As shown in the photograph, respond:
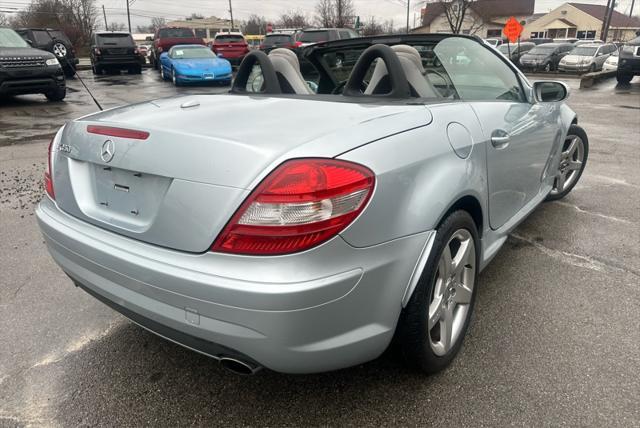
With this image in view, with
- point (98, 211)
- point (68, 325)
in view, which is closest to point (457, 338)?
point (98, 211)

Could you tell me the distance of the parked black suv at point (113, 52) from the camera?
813 inches

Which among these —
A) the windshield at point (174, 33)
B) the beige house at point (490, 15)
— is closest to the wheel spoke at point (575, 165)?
the windshield at point (174, 33)

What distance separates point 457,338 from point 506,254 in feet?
4.62

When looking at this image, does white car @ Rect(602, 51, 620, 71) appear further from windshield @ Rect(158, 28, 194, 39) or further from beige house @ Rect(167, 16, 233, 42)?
beige house @ Rect(167, 16, 233, 42)

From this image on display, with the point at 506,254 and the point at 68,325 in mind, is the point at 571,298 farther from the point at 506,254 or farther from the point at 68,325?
the point at 68,325

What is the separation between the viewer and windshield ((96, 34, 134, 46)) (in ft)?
67.8

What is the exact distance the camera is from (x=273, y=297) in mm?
1504

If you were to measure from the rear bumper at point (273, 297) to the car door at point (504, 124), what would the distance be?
91 centimetres

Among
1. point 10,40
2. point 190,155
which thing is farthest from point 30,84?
point 190,155

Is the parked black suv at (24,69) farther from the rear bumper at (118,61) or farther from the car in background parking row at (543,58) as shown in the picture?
the car in background parking row at (543,58)

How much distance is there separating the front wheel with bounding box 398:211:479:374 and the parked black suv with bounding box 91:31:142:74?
21.9m

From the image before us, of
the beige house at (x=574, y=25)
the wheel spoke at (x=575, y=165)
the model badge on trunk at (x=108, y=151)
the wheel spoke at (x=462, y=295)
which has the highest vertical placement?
the beige house at (x=574, y=25)

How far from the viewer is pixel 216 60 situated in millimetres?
15734

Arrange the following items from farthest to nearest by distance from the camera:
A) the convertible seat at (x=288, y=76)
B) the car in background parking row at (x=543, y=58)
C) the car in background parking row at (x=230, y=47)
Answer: the car in background parking row at (x=543, y=58)
the car in background parking row at (x=230, y=47)
the convertible seat at (x=288, y=76)
